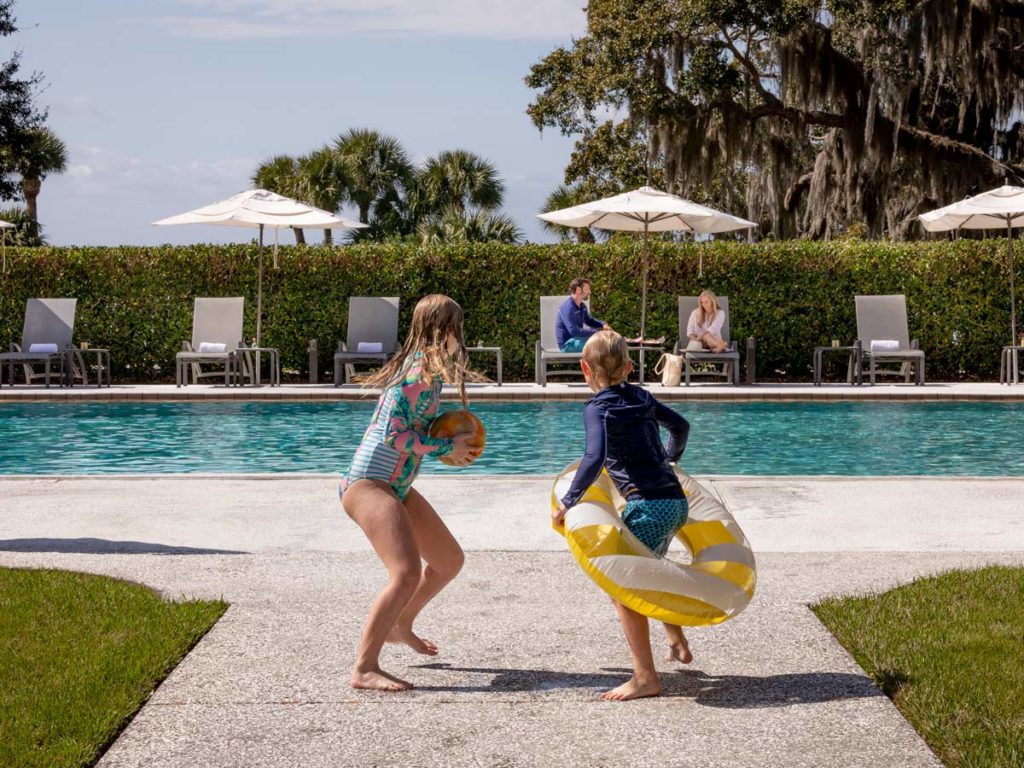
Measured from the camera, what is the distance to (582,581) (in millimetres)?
5523

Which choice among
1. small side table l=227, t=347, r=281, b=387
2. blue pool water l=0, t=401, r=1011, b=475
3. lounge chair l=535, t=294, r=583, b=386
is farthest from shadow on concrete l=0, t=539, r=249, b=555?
small side table l=227, t=347, r=281, b=387

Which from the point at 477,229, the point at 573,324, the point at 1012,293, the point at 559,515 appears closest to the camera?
the point at 559,515

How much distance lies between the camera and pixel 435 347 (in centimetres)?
409

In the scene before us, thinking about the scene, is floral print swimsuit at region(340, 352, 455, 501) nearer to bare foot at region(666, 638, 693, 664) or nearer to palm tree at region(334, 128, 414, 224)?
bare foot at region(666, 638, 693, 664)

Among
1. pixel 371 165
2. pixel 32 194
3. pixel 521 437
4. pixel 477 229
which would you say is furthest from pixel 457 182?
pixel 521 437

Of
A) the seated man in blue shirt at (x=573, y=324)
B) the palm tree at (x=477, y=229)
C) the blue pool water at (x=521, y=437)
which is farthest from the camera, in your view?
the palm tree at (x=477, y=229)

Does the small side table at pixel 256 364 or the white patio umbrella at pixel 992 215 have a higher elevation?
the white patio umbrella at pixel 992 215

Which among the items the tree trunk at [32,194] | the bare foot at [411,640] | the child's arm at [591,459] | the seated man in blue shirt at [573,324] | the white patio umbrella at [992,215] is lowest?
the bare foot at [411,640]

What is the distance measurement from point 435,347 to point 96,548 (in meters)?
3.06

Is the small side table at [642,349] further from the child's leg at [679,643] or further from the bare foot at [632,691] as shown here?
the bare foot at [632,691]

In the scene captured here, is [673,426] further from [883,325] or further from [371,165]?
[371,165]

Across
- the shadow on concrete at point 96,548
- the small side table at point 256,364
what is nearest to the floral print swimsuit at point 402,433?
the shadow on concrete at point 96,548

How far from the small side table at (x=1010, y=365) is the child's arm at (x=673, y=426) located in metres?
13.9

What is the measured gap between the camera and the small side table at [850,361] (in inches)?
663
